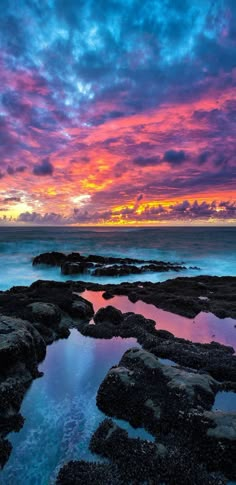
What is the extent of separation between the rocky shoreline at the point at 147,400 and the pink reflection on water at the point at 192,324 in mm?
1126

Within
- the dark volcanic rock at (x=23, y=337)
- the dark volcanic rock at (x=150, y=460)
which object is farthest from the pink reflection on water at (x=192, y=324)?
the dark volcanic rock at (x=150, y=460)

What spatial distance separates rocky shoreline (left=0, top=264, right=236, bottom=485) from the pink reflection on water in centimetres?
113

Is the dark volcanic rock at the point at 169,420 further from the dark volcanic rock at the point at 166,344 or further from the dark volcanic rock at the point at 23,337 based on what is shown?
the dark volcanic rock at the point at 23,337

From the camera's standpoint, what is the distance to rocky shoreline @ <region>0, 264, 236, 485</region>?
5965mm

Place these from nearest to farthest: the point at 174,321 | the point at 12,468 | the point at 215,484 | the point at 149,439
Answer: the point at 215,484, the point at 12,468, the point at 149,439, the point at 174,321

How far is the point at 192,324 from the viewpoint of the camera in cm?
1585

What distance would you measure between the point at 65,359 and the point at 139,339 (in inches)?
134

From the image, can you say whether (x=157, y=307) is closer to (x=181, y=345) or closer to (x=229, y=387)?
(x=181, y=345)

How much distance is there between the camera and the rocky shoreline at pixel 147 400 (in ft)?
19.6

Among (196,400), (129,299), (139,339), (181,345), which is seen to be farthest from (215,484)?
(129,299)

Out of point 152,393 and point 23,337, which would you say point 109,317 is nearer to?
point 23,337

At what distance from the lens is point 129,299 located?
69.5 feet

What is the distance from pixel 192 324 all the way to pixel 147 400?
28.4 ft

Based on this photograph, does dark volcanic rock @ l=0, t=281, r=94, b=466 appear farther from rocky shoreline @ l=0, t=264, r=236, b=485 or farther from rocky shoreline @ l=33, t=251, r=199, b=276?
rocky shoreline @ l=33, t=251, r=199, b=276
